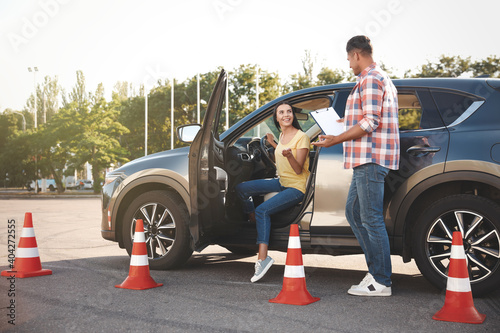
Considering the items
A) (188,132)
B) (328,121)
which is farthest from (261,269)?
(188,132)

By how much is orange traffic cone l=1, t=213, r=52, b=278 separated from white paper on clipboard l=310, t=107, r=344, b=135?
3.09 m

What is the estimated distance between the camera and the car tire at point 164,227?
218 inches

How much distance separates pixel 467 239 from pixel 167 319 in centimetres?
243

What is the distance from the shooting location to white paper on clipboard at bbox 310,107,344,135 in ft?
15.0

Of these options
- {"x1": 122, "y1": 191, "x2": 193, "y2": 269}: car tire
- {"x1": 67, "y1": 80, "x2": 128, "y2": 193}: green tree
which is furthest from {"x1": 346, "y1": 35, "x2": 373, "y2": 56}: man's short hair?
{"x1": 67, "y1": 80, "x2": 128, "y2": 193}: green tree

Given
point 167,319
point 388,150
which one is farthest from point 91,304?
point 388,150

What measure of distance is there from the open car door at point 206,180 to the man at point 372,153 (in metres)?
1.17

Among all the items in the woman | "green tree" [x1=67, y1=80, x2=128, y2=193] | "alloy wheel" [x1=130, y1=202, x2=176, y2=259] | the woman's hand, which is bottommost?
"alloy wheel" [x1=130, y1=202, x2=176, y2=259]

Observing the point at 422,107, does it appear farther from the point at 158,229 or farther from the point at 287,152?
the point at 158,229

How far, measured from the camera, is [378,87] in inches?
174

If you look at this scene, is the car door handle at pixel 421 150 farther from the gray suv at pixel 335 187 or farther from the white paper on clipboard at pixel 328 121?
the white paper on clipboard at pixel 328 121

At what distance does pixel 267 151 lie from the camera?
6066 millimetres

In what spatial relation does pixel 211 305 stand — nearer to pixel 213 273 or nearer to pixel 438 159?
pixel 213 273

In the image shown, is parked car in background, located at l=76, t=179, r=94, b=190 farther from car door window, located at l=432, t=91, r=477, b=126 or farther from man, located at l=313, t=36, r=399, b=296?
car door window, located at l=432, t=91, r=477, b=126
